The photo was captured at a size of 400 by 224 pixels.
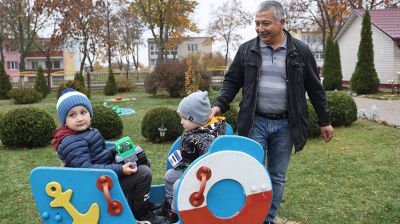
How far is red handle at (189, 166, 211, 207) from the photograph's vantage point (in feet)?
8.07

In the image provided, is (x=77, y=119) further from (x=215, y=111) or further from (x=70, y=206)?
(x=215, y=111)

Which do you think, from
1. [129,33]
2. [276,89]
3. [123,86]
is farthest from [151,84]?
[129,33]

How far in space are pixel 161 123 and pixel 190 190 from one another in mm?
5518

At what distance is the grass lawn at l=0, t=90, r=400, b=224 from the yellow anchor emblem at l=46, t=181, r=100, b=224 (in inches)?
67.4

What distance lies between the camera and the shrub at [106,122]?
820 centimetres

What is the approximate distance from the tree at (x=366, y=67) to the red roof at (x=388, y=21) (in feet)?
6.59

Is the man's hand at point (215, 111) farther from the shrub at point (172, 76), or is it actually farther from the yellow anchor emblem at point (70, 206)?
the shrub at point (172, 76)

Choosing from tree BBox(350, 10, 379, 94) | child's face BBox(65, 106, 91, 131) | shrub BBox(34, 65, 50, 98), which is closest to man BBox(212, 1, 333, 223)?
child's face BBox(65, 106, 91, 131)

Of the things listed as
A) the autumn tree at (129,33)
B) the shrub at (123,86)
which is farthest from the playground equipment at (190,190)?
the autumn tree at (129,33)

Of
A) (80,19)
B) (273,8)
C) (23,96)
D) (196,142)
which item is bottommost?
(23,96)

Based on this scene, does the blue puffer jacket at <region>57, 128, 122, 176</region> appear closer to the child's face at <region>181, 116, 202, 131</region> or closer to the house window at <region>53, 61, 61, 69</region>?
the child's face at <region>181, 116, 202, 131</region>

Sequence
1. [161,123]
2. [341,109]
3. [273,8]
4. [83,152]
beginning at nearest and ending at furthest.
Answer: [83,152] < [273,8] < [161,123] < [341,109]

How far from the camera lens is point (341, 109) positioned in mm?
9117

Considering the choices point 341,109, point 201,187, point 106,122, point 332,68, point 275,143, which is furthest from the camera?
point 332,68
